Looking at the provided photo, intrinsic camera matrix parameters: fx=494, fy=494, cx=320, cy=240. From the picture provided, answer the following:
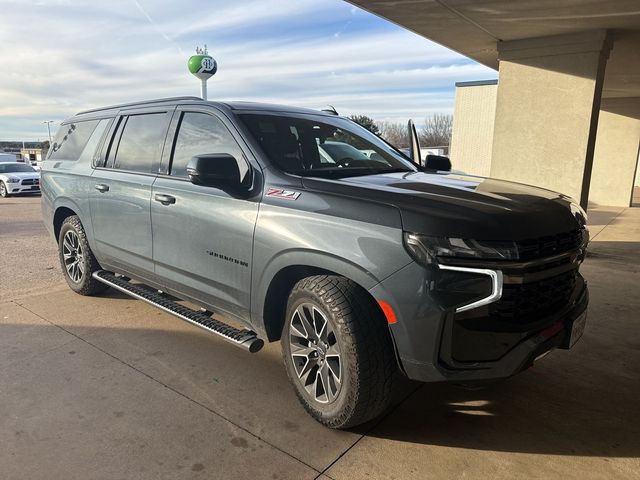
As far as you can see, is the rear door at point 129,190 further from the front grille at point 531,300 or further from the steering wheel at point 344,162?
the front grille at point 531,300

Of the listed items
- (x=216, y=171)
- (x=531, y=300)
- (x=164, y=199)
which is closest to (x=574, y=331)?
(x=531, y=300)

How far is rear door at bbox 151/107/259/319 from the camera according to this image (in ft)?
10.7

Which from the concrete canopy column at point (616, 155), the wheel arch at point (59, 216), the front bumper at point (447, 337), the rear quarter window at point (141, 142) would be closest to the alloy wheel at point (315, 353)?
the front bumper at point (447, 337)

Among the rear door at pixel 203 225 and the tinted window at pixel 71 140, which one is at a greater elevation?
the tinted window at pixel 71 140

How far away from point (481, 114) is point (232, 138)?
25.8m

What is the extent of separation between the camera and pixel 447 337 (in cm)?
238

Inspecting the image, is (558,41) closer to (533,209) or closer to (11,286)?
(533,209)

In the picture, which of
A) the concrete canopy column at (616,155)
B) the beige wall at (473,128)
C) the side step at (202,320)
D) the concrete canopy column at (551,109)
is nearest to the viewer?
the side step at (202,320)

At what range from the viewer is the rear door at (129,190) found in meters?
4.10

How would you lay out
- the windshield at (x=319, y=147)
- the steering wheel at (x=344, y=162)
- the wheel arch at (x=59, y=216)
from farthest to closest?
the wheel arch at (x=59, y=216), the steering wheel at (x=344, y=162), the windshield at (x=319, y=147)

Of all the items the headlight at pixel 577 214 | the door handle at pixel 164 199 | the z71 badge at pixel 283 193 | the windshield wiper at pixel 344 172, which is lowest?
the door handle at pixel 164 199

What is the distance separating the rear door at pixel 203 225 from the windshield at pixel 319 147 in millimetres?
230

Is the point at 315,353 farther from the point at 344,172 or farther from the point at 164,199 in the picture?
the point at 164,199

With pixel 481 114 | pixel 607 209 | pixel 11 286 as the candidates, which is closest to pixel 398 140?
pixel 481 114
